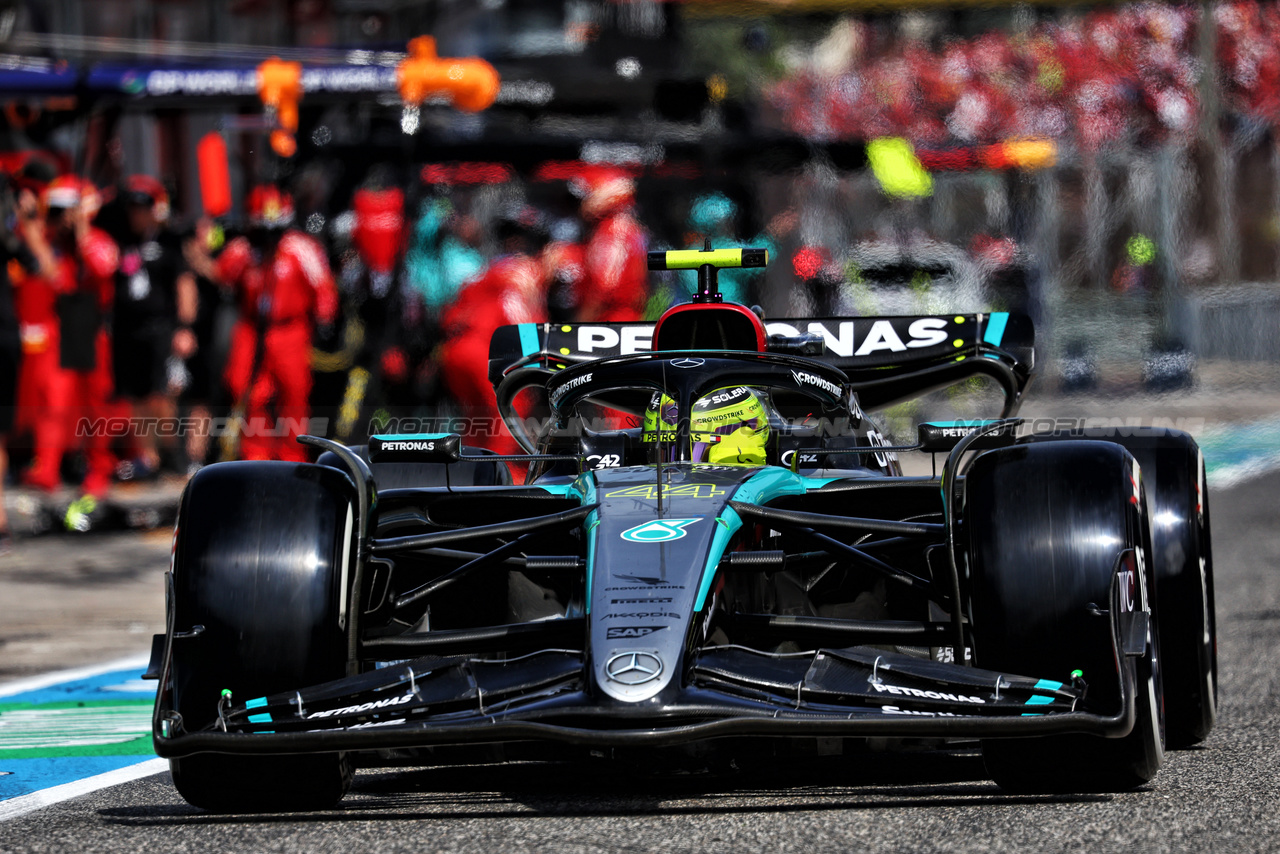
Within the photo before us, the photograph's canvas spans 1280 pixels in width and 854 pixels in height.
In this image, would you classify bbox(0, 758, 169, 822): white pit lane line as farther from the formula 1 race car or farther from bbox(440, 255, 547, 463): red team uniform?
bbox(440, 255, 547, 463): red team uniform

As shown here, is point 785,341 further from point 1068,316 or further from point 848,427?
point 1068,316

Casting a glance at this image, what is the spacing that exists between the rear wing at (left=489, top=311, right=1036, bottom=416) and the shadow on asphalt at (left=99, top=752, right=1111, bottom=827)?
205 cm

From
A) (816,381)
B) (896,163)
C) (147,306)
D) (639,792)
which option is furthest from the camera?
(896,163)

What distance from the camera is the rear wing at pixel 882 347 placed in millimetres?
7109

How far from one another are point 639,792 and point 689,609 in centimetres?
69

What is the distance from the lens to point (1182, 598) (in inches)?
217

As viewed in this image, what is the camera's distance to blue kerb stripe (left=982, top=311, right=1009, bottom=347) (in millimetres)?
7117

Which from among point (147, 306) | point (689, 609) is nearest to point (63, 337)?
point (147, 306)

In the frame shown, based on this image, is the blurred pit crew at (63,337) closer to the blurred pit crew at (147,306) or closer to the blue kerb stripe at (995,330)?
the blurred pit crew at (147,306)

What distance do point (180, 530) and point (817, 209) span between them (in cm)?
1759

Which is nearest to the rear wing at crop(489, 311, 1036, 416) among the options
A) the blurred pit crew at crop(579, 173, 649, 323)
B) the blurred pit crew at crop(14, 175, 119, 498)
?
the blurred pit crew at crop(14, 175, 119, 498)

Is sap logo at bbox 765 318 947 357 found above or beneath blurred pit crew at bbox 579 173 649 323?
beneath

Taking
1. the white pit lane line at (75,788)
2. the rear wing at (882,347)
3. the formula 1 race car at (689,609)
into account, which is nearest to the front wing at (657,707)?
the formula 1 race car at (689,609)

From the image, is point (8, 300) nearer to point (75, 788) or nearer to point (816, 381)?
point (75, 788)
